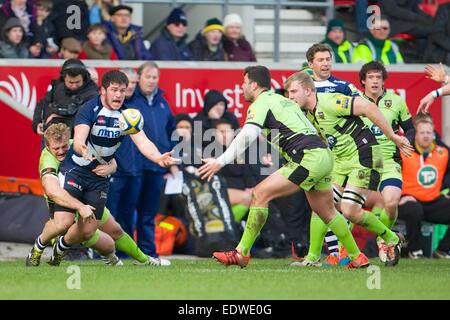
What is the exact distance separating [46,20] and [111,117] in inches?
202

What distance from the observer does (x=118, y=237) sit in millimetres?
13477

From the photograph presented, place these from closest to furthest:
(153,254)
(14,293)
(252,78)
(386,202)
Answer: (14,293)
(252,78)
(386,202)
(153,254)

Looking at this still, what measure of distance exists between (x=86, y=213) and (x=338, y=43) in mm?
7243

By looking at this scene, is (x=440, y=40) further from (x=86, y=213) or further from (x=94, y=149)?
(x=86, y=213)

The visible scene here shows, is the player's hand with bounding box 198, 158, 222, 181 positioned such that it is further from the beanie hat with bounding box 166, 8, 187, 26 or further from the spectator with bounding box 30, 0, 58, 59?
the beanie hat with bounding box 166, 8, 187, 26

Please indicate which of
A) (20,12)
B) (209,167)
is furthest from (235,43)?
(209,167)

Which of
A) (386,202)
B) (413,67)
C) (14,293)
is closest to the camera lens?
(14,293)

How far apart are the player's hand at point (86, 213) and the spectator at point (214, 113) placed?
433cm

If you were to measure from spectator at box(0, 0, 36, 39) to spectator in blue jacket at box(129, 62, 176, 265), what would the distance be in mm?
2404

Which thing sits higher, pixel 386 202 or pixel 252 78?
pixel 252 78

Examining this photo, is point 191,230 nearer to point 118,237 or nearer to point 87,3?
point 118,237

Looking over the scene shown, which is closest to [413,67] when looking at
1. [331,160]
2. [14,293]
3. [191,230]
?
[191,230]

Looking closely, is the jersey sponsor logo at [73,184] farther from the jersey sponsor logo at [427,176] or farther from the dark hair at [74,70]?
the jersey sponsor logo at [427,176]

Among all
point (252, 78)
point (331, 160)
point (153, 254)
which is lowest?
point (153, 254)
